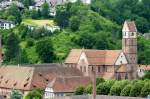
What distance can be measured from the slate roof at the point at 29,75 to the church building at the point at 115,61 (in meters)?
1.98

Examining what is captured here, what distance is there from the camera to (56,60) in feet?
420

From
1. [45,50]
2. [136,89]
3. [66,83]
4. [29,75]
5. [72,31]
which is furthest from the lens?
[72,31]

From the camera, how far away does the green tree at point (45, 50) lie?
125m

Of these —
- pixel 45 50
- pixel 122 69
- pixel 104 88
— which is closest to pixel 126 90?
Result: pixel 104 88

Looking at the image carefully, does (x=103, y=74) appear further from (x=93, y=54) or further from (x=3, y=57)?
(x=3, y=57)

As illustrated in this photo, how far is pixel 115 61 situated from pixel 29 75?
12.8 metres

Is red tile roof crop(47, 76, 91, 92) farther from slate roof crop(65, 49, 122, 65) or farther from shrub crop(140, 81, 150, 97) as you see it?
shrub crop(140, 81, 150, 97)

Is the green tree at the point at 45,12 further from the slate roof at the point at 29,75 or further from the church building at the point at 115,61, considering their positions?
the slate roof at the point at 29,75

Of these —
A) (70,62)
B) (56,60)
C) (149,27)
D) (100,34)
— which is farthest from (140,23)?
(70,62)

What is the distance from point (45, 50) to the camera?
125125 mm

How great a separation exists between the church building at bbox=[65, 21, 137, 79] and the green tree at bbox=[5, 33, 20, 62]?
1830 centimetres

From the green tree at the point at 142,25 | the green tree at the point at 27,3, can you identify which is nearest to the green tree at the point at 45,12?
the green tree at the point at 27,3

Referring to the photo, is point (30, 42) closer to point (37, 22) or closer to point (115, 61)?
point (37, 22)

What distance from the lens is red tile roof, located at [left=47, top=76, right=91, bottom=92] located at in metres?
102
